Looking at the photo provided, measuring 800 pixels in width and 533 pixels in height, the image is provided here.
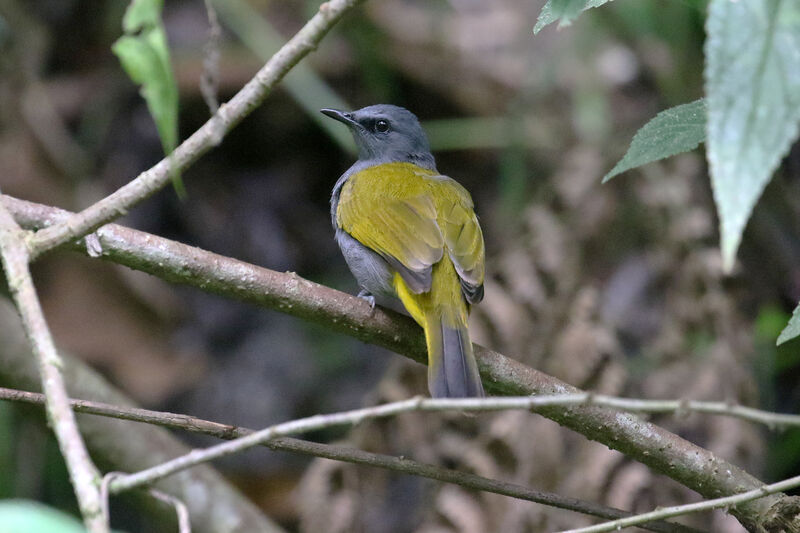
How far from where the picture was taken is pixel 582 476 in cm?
375

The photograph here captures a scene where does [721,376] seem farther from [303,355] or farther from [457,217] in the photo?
[303,355]

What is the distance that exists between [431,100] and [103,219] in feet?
16.9

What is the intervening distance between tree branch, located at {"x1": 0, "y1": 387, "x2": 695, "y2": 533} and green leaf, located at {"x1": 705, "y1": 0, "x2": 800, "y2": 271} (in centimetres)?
99

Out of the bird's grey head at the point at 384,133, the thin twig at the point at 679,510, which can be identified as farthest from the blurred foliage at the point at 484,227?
the thin twig at the point at 679,510

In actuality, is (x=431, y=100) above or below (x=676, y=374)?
above

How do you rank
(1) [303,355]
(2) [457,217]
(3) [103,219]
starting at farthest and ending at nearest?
(1) [303,355]
(2) [457,217]
(3) [103,219]

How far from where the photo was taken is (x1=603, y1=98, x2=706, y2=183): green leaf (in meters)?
1.79

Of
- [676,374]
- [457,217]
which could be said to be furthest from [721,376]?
[457,217]

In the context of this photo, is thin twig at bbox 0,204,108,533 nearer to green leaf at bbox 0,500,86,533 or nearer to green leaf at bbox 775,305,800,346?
green leaf at bbox 0,500,86,533

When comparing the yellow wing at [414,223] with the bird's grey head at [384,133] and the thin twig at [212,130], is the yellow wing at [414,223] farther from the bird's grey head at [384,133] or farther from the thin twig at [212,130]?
the thin twig at [212,130]

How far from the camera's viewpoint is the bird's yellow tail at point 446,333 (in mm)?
2420

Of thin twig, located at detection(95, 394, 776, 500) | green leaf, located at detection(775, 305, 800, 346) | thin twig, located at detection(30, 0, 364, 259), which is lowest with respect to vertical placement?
thin twig, located at detection(95, 394, 776, 500)

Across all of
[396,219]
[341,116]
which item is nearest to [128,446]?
[396,219]

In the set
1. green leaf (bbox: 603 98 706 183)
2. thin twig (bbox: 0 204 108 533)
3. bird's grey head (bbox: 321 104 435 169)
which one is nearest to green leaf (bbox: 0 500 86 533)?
thin twig (bbox: 0 204 108 533)
